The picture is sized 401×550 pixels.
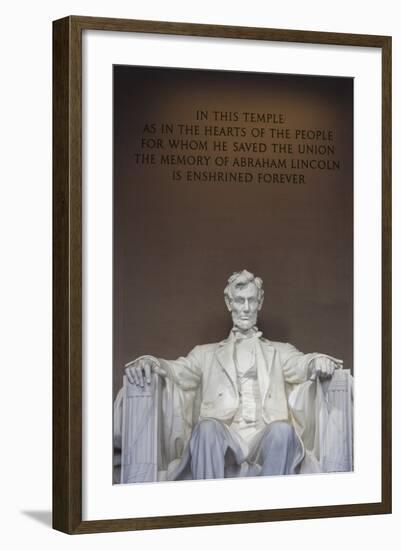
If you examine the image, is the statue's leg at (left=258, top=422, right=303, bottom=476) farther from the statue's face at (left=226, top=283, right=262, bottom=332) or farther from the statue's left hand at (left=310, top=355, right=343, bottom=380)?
the statue's face at (left=226, top=283, right=262, bottom=332)

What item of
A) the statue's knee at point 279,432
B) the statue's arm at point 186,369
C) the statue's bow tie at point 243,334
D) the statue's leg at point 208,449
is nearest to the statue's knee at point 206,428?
the statue's leg at point 208,449

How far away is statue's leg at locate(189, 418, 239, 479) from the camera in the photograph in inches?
364

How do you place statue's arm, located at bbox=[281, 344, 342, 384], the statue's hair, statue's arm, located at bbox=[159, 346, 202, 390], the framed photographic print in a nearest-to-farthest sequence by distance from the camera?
the framed photographic print → statue's arm, located at bbox=[159, 346, 202, 390] → the statue's hair → statue's arm, located at bbox=[281, 344, 342, 384]

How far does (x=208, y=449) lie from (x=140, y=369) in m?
0.59

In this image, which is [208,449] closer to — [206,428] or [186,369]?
[206,428]

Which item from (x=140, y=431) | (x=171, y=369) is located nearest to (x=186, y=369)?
(x=171, y=369)

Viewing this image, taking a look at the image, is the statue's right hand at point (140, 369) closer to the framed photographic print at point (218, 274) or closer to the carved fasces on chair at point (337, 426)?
the framed photographic print at point (218, 274)

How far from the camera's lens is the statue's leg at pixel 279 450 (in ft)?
30.8

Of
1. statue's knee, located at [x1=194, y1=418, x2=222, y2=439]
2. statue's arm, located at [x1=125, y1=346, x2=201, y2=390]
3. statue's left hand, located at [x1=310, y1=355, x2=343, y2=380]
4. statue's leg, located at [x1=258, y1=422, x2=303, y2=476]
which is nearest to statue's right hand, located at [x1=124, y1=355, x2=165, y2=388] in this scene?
statue's arm, located at [x1=125, y1=346, x2=201, y2=390]

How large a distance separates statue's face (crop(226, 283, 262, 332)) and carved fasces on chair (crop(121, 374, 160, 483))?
0.57m

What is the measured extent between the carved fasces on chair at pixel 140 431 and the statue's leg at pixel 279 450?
0.62 m
